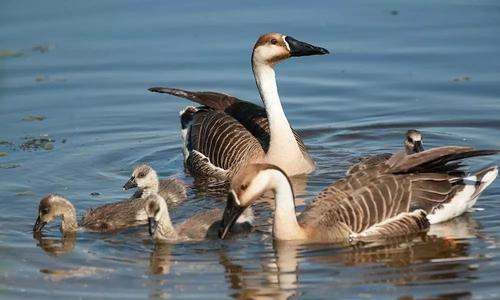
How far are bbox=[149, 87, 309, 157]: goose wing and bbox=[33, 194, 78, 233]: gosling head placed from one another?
3470 millimetres

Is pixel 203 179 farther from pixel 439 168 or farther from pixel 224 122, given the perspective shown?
pixel 439 168

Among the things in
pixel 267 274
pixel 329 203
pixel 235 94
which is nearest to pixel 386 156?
pixel 329 203

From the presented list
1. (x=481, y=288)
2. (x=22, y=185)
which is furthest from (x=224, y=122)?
(x=481, y=288)

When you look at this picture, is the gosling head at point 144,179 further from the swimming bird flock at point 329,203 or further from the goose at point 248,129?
the goose at point 248,129

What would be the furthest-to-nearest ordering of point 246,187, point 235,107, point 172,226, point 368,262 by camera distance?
point 235,107 < point 172,226 < point 246,187 < point 368,262

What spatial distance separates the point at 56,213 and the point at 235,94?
552 centimetres

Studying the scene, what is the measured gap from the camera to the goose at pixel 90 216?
1269 centimetres

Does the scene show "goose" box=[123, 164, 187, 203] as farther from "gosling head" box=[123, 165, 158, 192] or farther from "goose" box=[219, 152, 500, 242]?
"goose" box=[219, 152, 500, 242]

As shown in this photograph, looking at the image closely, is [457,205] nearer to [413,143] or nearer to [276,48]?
[413,143]

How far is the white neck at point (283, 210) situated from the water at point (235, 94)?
0.51ft

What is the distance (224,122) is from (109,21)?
5.01 m

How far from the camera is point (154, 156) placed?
15.9 m

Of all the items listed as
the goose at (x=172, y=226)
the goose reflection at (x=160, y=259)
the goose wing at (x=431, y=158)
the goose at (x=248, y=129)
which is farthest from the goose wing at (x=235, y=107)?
the goose reflection at (x=160, y=259)

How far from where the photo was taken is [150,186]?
13.5 metres
